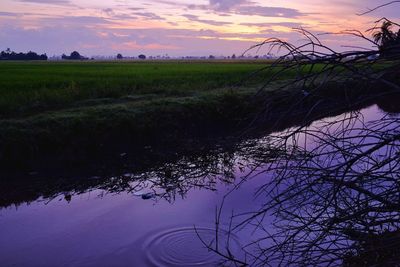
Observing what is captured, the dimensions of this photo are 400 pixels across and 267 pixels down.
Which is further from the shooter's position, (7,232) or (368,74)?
(7,232)

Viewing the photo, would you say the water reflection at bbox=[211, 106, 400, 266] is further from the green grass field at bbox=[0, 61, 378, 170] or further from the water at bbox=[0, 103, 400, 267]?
the green grass field at bbox=[0, 61, 378, 170]

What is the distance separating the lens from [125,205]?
7.38m

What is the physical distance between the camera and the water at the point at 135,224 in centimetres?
538

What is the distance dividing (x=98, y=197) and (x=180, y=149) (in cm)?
386

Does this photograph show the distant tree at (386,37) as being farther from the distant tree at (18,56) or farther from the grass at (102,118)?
the distant tree at (18,56)

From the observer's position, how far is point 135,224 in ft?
21.3

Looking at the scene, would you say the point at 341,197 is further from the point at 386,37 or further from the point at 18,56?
the point at 18,56

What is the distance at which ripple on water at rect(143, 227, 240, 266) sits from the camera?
516 centimetres

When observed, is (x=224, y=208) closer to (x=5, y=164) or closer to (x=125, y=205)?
(x=125, y=205)

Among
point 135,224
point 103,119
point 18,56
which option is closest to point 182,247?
point 135,224

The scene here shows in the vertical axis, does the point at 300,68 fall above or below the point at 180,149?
above

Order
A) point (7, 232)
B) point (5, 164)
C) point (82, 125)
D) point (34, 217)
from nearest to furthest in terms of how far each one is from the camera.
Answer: point (7, 232) < point (34, 217) < point (5, 164) < point (82, 125)

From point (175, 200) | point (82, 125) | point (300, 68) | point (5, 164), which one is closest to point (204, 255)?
point (175, 200)

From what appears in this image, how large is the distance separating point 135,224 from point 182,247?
1.24 metres
